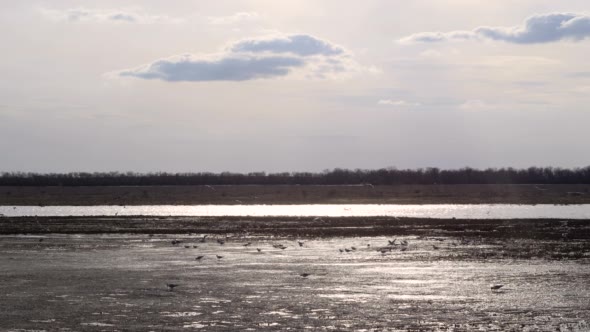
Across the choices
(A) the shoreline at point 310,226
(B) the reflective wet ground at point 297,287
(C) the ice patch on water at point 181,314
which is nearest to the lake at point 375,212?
(A) the shoreline at point 310,226

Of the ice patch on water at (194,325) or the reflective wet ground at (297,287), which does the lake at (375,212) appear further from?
the ice patch on water at (194,325)

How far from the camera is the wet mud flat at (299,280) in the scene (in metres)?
20.4

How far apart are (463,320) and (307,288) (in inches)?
278

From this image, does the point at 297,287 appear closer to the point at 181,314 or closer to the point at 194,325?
the point at 181,314

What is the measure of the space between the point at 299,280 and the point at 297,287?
6.00ft

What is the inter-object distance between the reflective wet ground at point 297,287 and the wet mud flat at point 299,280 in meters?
0.05

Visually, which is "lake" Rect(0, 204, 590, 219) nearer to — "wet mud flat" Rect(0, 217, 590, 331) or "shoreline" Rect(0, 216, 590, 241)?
"shoreline" Rect(0, 216, 590, 241)

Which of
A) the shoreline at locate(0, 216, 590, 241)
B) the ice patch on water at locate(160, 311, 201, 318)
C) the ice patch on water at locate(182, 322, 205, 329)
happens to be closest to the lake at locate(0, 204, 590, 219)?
the shoreline at locate(0, 216, 590, 241)

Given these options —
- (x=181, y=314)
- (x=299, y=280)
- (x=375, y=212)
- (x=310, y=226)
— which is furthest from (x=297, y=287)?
(x=375, y=212)

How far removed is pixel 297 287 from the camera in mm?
26297

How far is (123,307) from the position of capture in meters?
22.4

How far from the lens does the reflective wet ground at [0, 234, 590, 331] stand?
20.2m

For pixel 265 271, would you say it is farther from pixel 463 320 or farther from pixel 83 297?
pixel 463 320

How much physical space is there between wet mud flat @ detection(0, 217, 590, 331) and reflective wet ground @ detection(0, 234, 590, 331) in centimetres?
5
